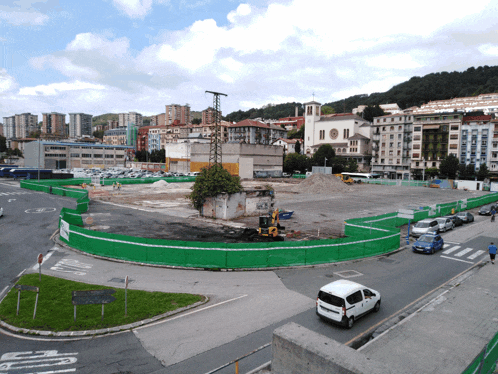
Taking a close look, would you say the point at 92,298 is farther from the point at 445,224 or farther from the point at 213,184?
the point at 445,224

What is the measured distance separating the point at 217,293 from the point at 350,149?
4604 inches

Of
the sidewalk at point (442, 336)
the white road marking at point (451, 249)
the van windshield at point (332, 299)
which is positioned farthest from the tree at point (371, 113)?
the van windshield at point (332, 299)

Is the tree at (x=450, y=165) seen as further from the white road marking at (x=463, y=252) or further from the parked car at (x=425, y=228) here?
the white road marking at (x=463, y=252)

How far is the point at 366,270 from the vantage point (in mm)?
19938

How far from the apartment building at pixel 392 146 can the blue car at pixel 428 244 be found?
90.1 meters

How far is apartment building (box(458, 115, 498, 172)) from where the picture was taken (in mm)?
89188

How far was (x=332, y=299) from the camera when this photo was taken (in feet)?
41.1

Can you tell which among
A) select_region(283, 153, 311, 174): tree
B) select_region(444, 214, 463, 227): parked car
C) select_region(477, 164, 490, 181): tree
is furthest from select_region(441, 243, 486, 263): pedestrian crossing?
select_region(283, 153, 311, 174): tree

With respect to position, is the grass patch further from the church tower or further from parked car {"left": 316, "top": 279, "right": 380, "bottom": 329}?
the church tower

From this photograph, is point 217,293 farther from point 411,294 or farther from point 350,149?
point 350,149

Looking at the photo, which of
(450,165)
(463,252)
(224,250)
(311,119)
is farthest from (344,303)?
(311,119)

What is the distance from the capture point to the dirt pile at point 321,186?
64875 mm

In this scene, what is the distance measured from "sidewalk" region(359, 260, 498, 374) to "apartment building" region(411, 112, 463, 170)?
92.7 metres

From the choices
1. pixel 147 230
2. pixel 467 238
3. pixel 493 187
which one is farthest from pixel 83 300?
pixel 493 187
